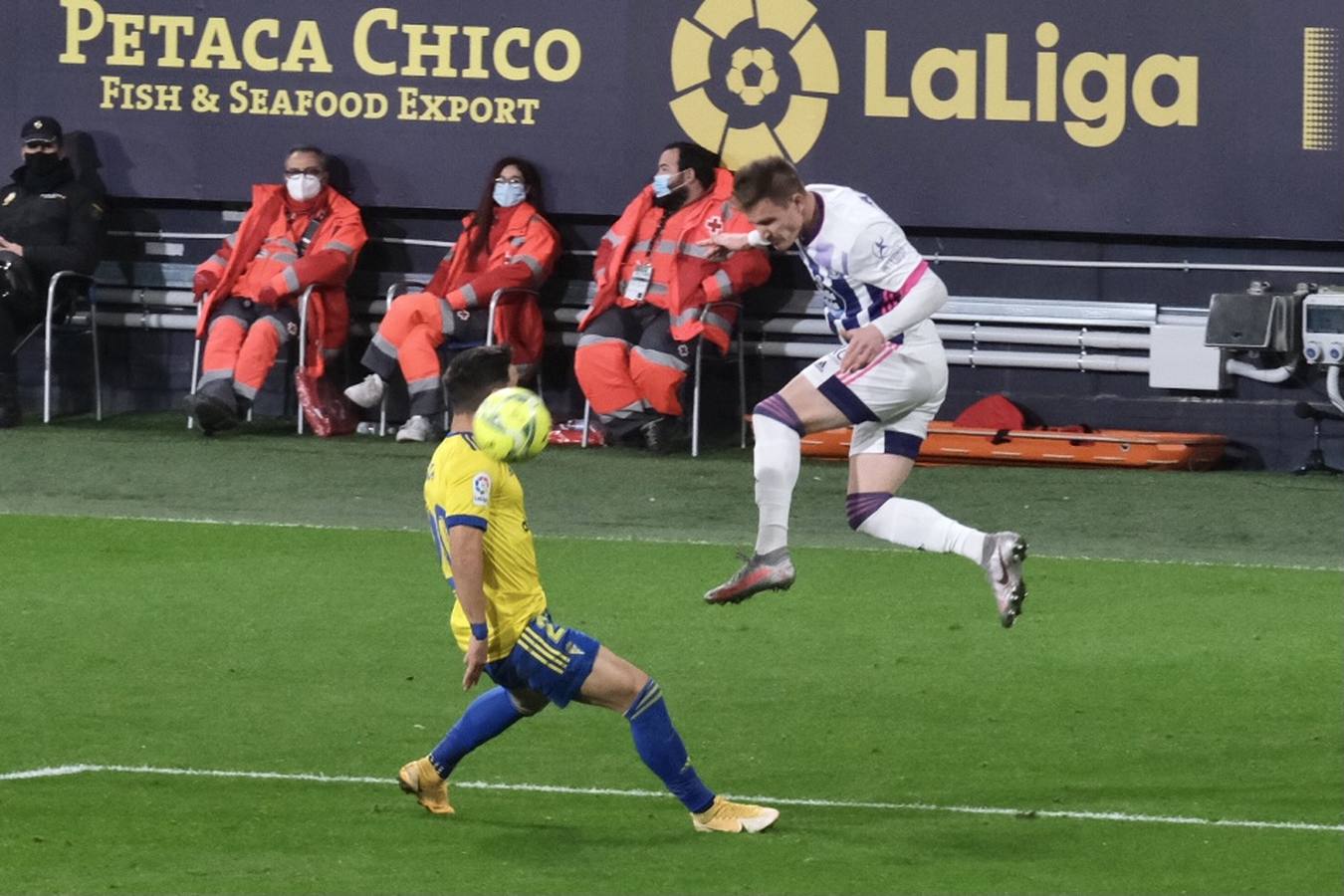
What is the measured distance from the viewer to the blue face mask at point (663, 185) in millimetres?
15719

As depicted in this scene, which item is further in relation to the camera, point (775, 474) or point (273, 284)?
point (273, 284)

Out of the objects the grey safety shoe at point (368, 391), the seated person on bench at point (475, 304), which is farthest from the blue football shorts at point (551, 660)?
the grey safety shoe at point (368, 391)

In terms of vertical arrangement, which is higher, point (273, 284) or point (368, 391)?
point (273, 284)

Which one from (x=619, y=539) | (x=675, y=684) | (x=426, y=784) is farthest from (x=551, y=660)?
(x=619, y=539)

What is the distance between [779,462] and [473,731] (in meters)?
1.51

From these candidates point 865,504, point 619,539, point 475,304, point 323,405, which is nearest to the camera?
point 865,504

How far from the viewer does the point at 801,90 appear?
53.3ft

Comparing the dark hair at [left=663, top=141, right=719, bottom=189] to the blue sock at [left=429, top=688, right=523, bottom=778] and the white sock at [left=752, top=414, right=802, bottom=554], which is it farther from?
the blue sock at [left=429, top=688, right=523, bottom=778]

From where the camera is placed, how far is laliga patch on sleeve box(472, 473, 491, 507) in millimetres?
7434

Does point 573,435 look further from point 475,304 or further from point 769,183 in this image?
point 769,183

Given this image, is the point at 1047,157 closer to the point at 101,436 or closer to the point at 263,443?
the point at 263,443

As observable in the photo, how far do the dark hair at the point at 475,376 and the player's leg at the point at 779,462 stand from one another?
51.5 inches

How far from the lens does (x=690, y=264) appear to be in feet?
50.8

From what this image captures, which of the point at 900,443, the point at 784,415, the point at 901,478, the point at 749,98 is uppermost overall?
the point at 749,98
